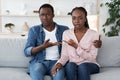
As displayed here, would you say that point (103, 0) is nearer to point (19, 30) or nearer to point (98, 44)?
point (19, 30)

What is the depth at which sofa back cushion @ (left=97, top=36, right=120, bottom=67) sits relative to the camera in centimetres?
252

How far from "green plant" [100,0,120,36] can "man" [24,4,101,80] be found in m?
1.86

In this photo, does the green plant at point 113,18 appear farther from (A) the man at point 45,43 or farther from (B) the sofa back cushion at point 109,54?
(A) the man at point 45,43

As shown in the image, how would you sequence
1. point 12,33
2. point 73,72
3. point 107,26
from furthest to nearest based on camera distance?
point 12,33 < point 107,26 < point 73,72

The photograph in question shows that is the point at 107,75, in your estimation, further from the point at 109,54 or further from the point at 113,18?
the point at 113,18

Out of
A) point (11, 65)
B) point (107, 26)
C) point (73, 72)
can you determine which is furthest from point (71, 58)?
point (107, 26)

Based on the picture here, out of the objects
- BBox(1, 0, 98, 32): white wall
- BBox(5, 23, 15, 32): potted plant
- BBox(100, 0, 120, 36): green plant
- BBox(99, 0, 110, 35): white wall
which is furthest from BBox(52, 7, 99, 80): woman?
BBox(5, 23, 15, 32): potted plant

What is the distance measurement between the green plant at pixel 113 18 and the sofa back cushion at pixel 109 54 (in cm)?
165

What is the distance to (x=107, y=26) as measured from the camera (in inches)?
172

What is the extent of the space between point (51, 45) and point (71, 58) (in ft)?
0.77

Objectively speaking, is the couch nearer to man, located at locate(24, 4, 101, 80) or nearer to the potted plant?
man, located at locate(24, 4, 101, 80)

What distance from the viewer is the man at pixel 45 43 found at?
229 cm

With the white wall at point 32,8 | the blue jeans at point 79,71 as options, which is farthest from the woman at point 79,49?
the white wall at point 32,8

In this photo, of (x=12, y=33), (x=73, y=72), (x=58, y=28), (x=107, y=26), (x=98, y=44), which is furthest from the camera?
(x=12, y=33)
